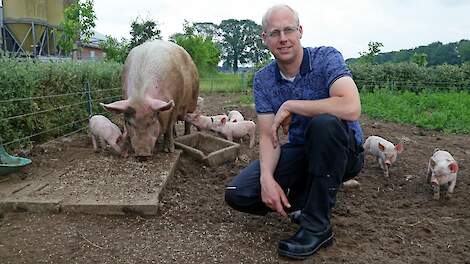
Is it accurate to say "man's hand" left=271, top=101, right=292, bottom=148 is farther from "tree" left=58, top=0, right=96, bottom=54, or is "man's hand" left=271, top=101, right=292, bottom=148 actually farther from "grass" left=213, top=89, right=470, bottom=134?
"tree" left=58, top=0, right=96, bottom=54

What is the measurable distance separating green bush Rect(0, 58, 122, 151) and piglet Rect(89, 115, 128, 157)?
1.94 ft

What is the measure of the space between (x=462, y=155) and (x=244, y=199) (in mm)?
4267

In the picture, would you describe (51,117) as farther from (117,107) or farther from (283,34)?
(283,34)

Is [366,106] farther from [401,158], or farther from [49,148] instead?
[49,148]

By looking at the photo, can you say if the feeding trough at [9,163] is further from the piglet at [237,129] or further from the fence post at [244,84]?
the fence post at [244,84]

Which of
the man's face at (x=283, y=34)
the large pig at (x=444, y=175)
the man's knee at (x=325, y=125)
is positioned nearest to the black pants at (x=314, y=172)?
the man's knee at (x=325, y=125)

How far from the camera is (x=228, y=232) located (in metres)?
3.20

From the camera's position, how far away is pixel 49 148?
5.44 metres

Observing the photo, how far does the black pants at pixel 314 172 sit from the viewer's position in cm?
269

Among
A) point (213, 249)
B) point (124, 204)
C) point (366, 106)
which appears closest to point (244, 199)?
point (213, 249)

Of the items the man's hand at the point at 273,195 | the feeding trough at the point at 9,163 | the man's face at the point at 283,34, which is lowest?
the feeding trough at the point at 9,163

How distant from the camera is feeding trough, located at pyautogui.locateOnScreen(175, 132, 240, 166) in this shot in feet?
17.2

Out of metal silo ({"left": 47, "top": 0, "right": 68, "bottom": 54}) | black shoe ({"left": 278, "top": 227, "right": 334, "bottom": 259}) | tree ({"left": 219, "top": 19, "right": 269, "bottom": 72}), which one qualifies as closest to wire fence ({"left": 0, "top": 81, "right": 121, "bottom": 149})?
black shoe ({"left": 278, "top": 227, "right": 334, "bottom": 259})

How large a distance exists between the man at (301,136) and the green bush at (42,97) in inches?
120
